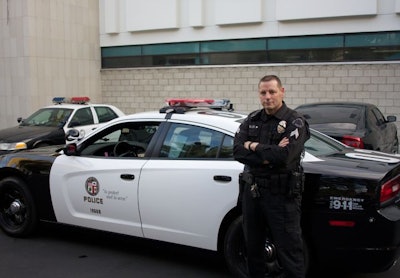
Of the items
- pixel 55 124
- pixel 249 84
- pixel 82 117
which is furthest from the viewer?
pixel 249 84

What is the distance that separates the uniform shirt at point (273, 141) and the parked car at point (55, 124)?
6.79m

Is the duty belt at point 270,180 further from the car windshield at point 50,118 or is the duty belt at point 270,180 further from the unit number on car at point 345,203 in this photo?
the car windshield at point 50,118

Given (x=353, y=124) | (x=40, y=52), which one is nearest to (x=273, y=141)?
(x=353, y=124)

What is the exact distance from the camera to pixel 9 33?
16922 millimetres

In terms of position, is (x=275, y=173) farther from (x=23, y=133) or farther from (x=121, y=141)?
(x=23, y=133)

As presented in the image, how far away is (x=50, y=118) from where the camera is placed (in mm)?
11070

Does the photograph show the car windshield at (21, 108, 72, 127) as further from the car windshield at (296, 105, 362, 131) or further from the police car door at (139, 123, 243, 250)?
the police car door at (139, 123, 243, 250)

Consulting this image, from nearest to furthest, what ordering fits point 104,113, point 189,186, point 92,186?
point 189,186 → point 92,186 → point 104,113

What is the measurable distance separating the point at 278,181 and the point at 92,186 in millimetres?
2326

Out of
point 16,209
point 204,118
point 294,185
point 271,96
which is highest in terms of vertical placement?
point 271,96

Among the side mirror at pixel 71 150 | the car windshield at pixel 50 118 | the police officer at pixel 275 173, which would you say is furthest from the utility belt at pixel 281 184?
the car windshield at pixel 50 118

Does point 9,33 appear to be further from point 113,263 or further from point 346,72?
point 113,263

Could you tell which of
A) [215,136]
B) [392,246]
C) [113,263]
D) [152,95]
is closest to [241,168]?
[215,136]

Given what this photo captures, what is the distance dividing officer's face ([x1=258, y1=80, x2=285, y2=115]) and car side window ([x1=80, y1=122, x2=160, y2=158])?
1662mm
